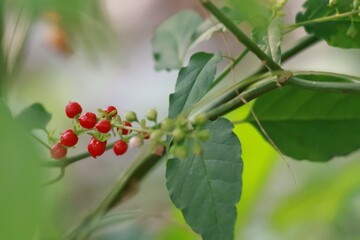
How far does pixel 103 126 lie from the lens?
426mm

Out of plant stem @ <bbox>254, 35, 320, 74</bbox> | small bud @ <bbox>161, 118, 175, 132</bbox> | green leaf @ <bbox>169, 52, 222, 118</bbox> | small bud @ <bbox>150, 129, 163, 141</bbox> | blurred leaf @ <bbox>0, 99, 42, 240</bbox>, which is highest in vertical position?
blurred leaf @ <bbox>0, 99, 42, 240</bbox>

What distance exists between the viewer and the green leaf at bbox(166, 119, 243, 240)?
405 millimetres

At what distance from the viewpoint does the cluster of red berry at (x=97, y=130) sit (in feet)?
1.40

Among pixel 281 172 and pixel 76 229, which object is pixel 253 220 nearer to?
pixel 281 172

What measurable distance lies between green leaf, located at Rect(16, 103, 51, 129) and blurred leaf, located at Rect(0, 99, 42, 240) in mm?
305

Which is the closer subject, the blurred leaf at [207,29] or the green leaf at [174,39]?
the blurred leaf at [207,29]

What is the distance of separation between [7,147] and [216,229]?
20 cm

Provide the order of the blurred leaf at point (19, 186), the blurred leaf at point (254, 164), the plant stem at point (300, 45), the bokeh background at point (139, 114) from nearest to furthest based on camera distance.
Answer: the blurred leaf at point (19, 186), the plant stem at point (300, 45), the bokeh background at point (139, 114), the blurred leaf at point (254, 164)

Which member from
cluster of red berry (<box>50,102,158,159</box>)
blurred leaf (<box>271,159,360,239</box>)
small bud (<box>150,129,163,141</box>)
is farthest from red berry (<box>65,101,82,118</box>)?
blurred leaf (<box>271,159,360,239</box>)

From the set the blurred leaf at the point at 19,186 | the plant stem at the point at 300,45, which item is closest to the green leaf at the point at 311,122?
the plant stem at the point at 300,45

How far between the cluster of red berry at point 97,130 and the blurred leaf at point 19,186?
0.18 m

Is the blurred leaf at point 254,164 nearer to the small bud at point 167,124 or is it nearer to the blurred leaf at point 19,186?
the small bud at point 167,124

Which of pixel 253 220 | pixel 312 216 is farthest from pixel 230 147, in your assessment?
pixel 253 220

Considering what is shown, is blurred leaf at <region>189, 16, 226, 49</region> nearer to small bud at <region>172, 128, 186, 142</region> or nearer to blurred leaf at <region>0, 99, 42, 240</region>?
small bud at <region>172, 128, 186, 142</region>
